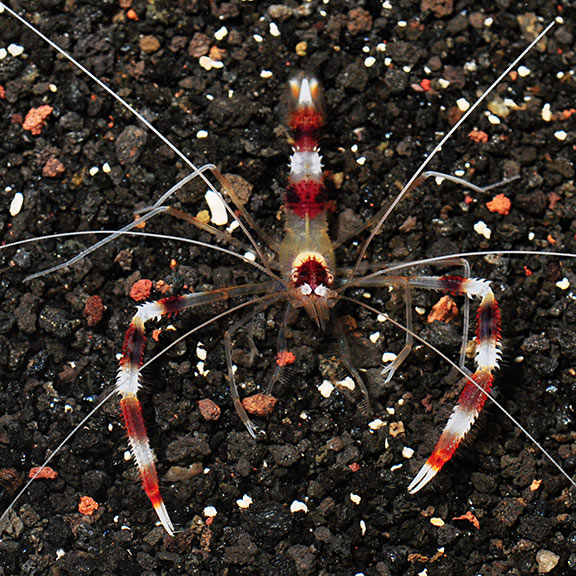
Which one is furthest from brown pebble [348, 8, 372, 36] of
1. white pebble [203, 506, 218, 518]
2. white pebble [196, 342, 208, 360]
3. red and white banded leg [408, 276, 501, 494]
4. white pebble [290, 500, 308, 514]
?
white pebble [203, 506, 218, 518]

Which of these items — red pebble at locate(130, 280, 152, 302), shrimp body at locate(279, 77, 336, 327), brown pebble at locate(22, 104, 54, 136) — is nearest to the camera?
shrimp body at locate(279, 77, 336, 327)

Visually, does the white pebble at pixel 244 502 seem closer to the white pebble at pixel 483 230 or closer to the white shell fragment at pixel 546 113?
the white pebble at pixel 483 230

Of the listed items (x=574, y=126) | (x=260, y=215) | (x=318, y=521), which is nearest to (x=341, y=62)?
(x=260, y=215)

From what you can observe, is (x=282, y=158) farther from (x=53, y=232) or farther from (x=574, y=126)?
(x=574, y=126)

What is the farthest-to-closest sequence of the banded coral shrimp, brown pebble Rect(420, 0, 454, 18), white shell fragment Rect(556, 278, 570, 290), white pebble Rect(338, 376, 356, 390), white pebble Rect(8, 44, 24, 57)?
1. brown pebble Rect(420, 0, 454, 18)
2. white pebble Rect(8, 44, 24, 57)
3. white shell fragment Rect(556, 278, 570, 290)
4. white pebble Rect(338, 376, 356, 390)
5. the banded coral shrimp

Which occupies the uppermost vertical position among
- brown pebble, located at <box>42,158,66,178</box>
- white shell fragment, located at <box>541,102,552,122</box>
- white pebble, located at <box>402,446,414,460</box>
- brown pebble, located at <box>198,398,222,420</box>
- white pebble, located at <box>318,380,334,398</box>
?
white shell fragment, located at <box>541,102,552,122</box>

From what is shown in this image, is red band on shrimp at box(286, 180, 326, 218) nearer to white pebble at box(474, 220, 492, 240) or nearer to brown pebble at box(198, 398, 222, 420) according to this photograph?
white pebble at box(474, 220, 492, 240)

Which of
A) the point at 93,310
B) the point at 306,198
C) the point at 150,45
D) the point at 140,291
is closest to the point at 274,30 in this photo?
the point at 150,45

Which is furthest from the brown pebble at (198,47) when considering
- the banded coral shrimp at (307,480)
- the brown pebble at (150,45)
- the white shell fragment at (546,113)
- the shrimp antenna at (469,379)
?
the white shell fragment at (546,113)
